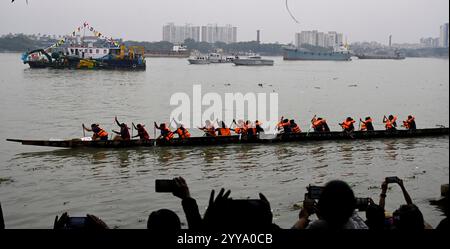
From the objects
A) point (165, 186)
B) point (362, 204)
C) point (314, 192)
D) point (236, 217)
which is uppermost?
point (165, 186)

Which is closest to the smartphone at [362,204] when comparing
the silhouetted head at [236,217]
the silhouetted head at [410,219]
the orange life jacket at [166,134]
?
the silhouetted head at [410,219]

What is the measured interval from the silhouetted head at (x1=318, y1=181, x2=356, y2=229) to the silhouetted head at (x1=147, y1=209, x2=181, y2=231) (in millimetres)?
817

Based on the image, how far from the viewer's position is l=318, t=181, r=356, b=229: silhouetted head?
297cm

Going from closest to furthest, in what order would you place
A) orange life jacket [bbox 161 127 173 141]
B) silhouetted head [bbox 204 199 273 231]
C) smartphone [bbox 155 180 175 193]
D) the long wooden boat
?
silhouetted head [bbox 204 199 273 231] < smartphone [bbox 155 180 175 193] < the long wooden boat < orange life jacket [bbox 161 127 173 141]

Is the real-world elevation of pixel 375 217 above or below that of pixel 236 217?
below

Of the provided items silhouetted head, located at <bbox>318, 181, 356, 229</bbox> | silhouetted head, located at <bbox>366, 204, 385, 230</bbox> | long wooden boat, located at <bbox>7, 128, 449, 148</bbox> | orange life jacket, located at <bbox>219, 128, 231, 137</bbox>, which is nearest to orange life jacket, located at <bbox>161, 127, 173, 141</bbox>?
Answer: long wooden boat, located at <bbox>7, 128, 449, 148</bbox>

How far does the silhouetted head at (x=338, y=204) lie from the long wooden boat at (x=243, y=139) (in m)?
14.3

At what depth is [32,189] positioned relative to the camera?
12.6 m

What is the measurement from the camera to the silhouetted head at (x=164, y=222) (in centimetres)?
291

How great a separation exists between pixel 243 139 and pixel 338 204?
49.3ft

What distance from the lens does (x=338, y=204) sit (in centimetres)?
298

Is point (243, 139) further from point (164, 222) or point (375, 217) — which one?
point (164, 222)

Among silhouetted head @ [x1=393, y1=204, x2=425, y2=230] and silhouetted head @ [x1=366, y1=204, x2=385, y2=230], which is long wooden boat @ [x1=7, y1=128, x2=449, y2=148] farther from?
silhouetted head @ [x1=393, y1=204, x2=425, y2=230]

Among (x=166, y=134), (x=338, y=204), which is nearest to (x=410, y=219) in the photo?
(x=338, y=204)
